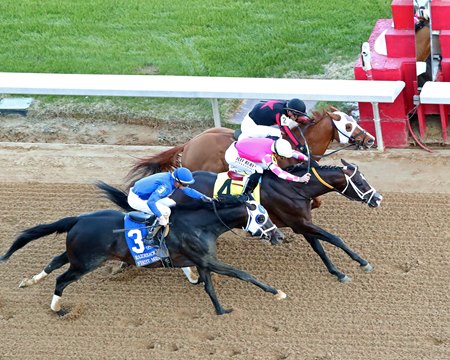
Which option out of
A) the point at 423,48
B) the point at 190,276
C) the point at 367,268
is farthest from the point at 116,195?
the point at 423,48

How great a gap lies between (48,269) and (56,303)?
0.96 feet

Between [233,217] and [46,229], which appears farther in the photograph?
[46,229]

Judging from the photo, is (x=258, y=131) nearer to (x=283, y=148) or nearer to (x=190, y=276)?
(x=283, y=148)

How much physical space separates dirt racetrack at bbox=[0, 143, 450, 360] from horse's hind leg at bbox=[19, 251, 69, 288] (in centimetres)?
11

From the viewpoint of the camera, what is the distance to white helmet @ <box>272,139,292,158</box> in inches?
291

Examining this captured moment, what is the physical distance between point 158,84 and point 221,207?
3254 millimetres

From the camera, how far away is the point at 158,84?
9930mm

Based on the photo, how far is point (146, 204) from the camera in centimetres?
698

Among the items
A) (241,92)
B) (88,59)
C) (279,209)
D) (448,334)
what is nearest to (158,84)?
(241,92)

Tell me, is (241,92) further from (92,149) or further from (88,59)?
(88,59)

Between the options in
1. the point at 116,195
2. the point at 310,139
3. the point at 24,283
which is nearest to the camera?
the point at 116,195

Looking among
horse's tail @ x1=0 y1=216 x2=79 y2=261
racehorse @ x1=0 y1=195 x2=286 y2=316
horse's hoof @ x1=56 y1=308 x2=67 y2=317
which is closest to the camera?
racehorse @ x1=0 y1=195 x2=286 y2=316

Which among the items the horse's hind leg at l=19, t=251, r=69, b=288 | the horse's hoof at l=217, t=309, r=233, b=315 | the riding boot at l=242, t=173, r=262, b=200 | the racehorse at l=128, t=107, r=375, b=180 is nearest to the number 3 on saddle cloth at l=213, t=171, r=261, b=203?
the riding boot at l=242, t=173, r=262, b=200

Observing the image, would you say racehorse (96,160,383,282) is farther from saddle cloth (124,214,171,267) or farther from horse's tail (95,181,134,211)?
saddle cloth (124,214,171,267)
